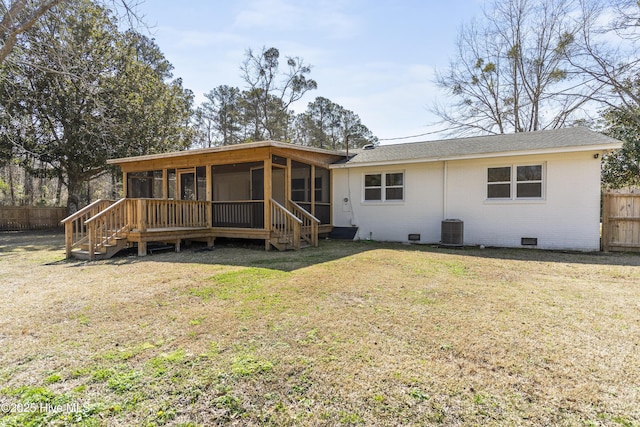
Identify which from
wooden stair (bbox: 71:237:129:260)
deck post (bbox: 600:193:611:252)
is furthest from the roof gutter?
wooden stair (bbox: 71:237:129:260)

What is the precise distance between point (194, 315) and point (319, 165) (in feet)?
27.4

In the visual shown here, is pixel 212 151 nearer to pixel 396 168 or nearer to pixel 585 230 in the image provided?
pixel 396 168

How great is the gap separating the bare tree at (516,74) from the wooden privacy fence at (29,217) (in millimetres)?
24642

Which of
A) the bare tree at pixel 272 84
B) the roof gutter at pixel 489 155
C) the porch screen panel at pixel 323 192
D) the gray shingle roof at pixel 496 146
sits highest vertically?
the bare tree at pixel 272 84

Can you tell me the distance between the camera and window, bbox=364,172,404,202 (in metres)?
11.2

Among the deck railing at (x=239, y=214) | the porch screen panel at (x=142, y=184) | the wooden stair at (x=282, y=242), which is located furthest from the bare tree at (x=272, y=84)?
the wooden stair at (x=282, y=242)

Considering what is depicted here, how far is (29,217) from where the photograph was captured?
19.4m

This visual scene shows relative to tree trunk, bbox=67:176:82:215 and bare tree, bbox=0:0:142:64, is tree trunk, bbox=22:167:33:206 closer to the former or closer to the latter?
tree trunk, bbox=67:176:82:215

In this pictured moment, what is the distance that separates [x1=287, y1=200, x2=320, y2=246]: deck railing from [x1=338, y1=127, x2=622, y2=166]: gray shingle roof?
260cm

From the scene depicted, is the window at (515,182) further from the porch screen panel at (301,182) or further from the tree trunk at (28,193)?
the tree trunk at (28,193)

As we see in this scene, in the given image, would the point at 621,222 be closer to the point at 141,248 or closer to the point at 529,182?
the point at 529,182

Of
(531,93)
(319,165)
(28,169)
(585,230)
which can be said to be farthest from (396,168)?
(28,169)

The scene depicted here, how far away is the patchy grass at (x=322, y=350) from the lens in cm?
210

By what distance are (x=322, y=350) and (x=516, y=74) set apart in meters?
23.7
